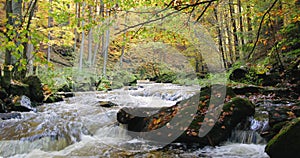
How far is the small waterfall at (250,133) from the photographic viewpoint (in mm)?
4421

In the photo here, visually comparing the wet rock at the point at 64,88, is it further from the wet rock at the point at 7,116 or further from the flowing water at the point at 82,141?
the wet rock at the point at 7,116

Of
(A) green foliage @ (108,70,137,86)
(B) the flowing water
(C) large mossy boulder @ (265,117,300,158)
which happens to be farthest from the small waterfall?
(A) green foliage @ (108,70,137,86)

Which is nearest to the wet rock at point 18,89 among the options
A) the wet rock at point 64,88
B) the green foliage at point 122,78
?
the wet rock at point 64,88

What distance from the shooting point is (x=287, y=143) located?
332 centimetres

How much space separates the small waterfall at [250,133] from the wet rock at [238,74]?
5.56m

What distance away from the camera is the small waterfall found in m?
4.42

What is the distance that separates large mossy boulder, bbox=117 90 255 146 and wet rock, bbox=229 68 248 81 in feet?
15.9

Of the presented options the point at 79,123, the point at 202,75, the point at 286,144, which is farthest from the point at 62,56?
the point at 286,144

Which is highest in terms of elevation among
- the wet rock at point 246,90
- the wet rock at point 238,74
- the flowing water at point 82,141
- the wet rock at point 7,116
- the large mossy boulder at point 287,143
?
the wet rock at point 238,74

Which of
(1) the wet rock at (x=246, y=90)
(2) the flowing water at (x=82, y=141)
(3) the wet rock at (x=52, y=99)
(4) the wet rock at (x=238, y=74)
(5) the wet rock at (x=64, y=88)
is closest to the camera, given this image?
(2) the flowing water at (x=82, y=141)

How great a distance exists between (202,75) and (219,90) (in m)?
11.0

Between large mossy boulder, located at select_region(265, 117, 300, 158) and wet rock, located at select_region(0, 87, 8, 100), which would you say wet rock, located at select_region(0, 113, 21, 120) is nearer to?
wet rock, located at select_region(0, 87, 8, 100)

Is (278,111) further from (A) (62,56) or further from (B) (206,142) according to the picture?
(A) (62,56)

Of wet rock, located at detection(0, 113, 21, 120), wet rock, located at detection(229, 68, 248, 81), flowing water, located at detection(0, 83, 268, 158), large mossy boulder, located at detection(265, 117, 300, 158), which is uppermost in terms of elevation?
wet rock, located at detection(229, 68, 248, 81)
